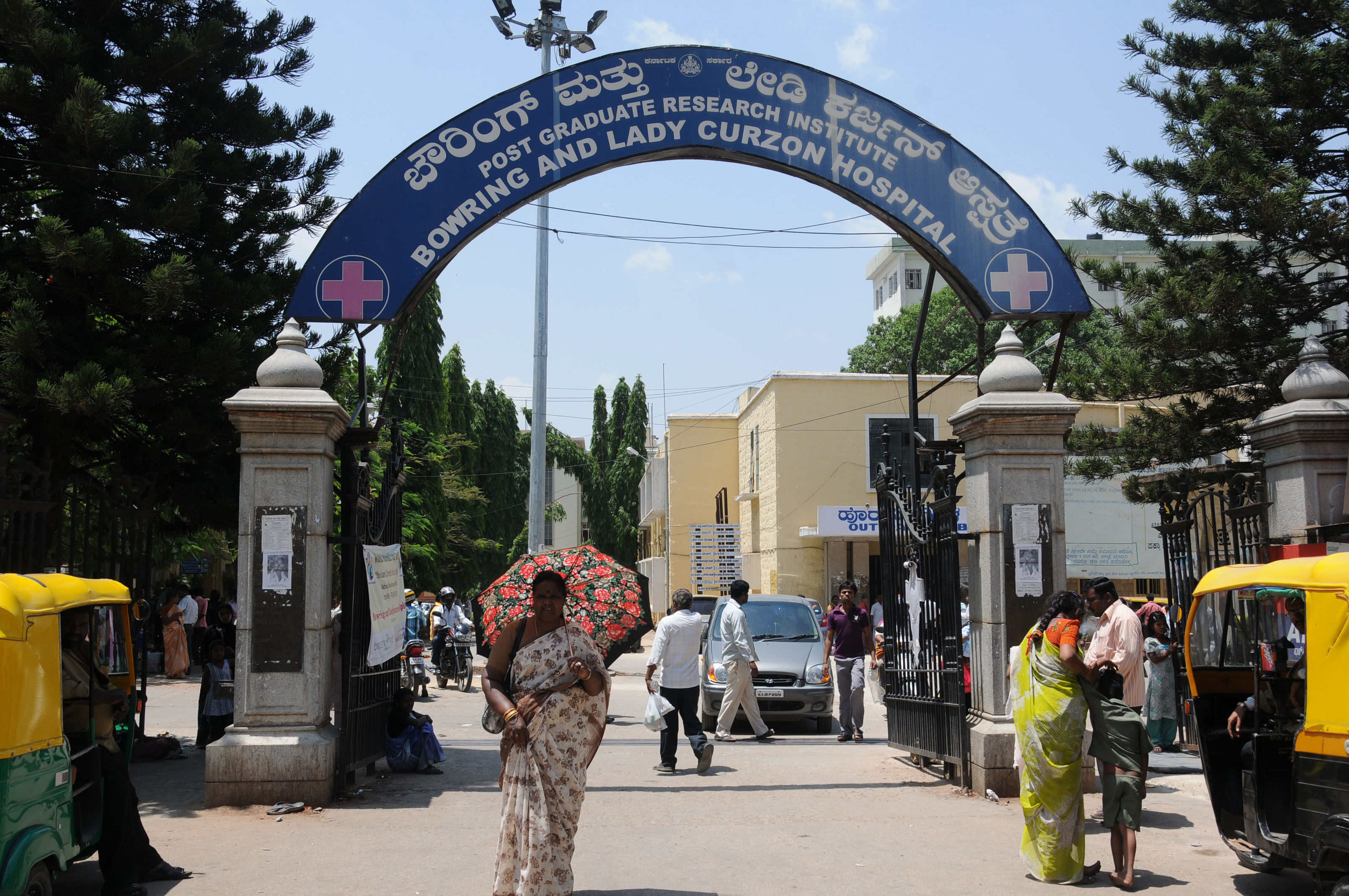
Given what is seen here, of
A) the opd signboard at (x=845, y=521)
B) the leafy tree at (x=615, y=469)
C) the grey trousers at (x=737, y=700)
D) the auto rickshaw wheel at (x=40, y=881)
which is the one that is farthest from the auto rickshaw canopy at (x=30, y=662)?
the leafy tree at (x=615, y=469)

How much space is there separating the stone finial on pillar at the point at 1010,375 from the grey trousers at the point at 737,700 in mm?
4914

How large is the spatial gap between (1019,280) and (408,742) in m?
7.00

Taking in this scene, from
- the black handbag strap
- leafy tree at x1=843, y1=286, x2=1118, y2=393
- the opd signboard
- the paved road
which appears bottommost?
the paved road

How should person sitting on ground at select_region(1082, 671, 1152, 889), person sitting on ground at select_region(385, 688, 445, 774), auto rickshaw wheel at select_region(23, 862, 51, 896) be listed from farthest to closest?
person sitting on ground at select_region(385, 688, 445, 774)
person sitting on ground at select_region(1082, 671, 1152, 889)
auto rickshaw wheel at select_region(23, 862, 51, 896)

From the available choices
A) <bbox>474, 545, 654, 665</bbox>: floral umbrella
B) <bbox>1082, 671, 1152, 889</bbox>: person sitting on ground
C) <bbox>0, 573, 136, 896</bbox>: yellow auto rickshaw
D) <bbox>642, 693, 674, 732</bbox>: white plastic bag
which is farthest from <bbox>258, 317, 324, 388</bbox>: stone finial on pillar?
<bbox>1082, 671, 1152, 889</bbox>: person sitting on ground

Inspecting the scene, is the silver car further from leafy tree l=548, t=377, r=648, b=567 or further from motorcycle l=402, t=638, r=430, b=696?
leafy tree l=548, t=377, r=648, b=567

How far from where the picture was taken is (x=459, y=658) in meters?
20.2

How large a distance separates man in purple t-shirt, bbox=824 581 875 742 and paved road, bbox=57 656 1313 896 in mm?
2242

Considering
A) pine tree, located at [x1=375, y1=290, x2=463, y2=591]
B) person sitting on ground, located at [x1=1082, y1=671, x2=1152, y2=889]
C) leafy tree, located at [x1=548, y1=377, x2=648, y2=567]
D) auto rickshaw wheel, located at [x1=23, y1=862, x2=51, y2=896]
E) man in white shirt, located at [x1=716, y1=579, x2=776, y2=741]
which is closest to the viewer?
auto rickshaw wheel, located at [x1=23, y1=862, x2=51, y2=896]

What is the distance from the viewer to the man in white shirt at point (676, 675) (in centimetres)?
1064

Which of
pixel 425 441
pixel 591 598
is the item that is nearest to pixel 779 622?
pixel 591 598

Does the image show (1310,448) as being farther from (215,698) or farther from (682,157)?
(215,698)

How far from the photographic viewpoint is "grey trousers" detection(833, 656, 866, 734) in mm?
→ 13273

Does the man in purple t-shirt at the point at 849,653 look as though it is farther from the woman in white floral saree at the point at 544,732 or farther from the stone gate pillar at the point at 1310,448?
the woman in white floral saree at the point at 544,732
